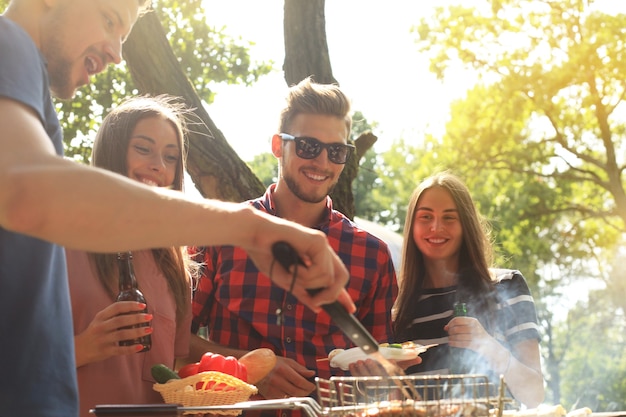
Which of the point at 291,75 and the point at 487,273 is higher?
the point at 291,75

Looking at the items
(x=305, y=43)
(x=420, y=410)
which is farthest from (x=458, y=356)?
(x=305, y=43)

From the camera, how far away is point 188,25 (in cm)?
1598

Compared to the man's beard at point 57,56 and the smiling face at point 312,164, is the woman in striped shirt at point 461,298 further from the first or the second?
the man's beard at point 57,56

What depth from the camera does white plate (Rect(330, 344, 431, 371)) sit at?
12.3 ft

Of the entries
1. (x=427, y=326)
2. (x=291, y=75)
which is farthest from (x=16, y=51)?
(x=291, y=75)

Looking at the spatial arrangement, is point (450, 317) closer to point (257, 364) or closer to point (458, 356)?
point (458, 356)

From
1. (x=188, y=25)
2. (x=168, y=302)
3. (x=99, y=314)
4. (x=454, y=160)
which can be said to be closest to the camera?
(x=99, y=314)

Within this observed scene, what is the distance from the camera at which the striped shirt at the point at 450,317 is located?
15.9ft

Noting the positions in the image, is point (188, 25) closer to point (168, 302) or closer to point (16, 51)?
point (168, 302)

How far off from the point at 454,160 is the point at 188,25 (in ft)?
26.9

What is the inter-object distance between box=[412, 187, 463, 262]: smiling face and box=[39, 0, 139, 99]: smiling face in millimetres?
3096

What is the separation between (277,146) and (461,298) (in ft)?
4.48

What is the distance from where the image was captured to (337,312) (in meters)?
2.21

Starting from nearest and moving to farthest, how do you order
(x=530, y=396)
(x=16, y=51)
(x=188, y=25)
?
(x=16, y=51) < (x=530, y=396) < (x=188, y=25)
